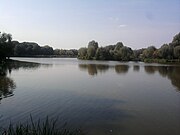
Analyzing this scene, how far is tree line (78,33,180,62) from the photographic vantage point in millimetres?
91062

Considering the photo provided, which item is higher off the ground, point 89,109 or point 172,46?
point 172,46

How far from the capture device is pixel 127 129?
1198 cm

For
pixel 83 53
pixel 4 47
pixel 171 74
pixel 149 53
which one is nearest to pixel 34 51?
pixel 83 53

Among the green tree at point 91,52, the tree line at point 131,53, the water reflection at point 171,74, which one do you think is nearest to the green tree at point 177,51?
the tree line at point 131,53

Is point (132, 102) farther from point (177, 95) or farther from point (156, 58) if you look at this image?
point (156, 58)

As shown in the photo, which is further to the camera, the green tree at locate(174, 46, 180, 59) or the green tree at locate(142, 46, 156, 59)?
the green tree at locate(142, 46, 156, 59)

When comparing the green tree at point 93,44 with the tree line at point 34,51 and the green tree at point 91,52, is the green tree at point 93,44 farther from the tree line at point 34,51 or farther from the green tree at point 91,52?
the tree line at point 34,51

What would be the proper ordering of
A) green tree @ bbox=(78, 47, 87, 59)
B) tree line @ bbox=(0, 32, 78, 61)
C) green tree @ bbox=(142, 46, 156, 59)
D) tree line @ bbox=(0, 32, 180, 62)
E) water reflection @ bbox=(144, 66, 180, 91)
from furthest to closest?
1. tree line @ bbox=(0, 32, 78, 61)
2. green tree @ bbox=(78, 47, 87, 59)
3. green tree @ bbox=(142, 46, 156, 59)
4. tree line @ bbox=(0, 32, 180, 62)
5. water reflection @ bbox=(144, 66, 180, 91)

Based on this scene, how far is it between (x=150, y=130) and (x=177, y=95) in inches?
457

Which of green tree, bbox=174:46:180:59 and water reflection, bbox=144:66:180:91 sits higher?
green tree, bbox=174:46:180:59

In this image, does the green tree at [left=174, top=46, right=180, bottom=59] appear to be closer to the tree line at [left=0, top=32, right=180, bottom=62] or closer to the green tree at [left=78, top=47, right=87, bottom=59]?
the tree line at [left=0, top=32, right=180, bottom=62]

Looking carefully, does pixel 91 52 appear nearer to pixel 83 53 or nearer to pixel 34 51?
pixel 83 53

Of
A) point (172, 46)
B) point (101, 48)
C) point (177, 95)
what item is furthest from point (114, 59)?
point (177, 95)

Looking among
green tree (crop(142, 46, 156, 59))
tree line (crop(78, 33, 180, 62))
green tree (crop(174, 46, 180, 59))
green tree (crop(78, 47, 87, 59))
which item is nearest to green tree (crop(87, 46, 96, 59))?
tree line (crop(78, 33, 180, 62))
